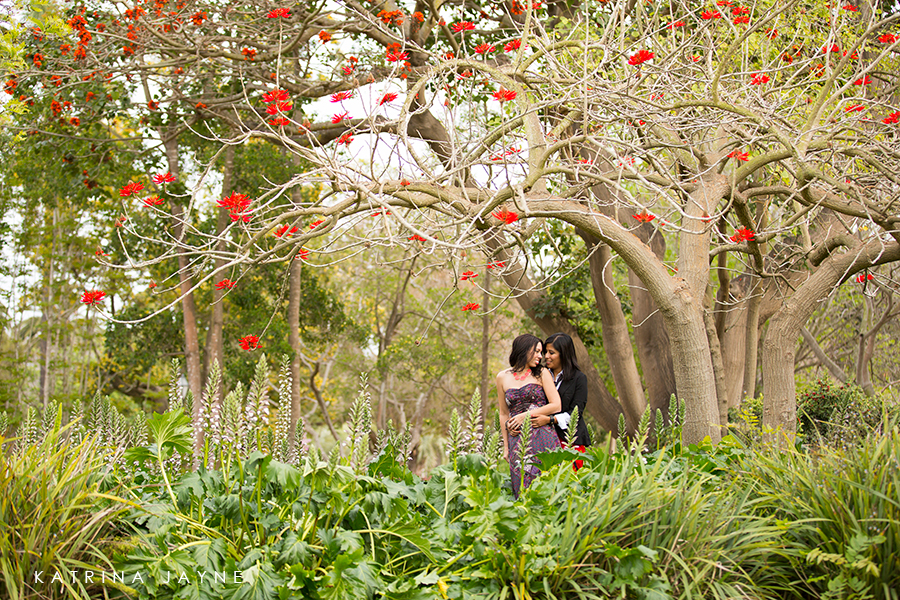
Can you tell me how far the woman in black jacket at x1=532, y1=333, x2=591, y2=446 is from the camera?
195 inches

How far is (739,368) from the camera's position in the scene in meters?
8.46

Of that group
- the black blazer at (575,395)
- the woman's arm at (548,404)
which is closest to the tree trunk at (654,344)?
the black blazer at (575,395)

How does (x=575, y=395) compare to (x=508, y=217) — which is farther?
(x=575, y=395)

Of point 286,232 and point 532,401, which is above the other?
point 286,232

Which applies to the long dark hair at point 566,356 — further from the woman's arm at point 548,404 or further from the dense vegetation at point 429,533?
the dense vegetation at point 429,533

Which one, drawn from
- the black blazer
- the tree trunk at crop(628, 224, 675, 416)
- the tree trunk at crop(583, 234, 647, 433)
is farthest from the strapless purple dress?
the tree trunk at crop(628, 224, 675, 416)

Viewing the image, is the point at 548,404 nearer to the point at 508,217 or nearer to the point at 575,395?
the point at 575,395

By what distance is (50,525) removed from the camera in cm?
250

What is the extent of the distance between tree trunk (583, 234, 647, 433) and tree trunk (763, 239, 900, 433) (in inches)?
104

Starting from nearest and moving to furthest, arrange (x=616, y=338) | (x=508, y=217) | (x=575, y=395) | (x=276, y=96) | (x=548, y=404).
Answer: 1. (x=508, y=217)
2. (x=276, y=96)
3. (x=548, y=404)
4. (x=575, y=395)
5. (x=616, y=338)

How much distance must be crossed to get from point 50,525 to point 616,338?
7.00 meters

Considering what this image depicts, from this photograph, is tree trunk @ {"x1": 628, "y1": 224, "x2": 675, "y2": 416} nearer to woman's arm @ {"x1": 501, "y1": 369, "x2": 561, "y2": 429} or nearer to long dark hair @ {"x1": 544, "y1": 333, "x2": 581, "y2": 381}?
long dark hair @ {"x1": 544, "y1": 333, "x2": 581, "y2": 381}

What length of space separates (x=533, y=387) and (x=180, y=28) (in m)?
5.36

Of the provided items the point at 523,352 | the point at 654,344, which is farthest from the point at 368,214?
the point at 654,344
